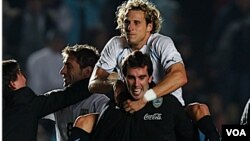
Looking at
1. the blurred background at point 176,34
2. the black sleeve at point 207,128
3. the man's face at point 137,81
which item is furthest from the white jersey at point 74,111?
the blurred background at point 176,34

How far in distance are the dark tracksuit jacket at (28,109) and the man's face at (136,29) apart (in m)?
0.43

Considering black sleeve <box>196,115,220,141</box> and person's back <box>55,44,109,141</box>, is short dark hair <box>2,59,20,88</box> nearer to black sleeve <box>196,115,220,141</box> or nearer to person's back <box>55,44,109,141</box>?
person's back <box>55,44,109,141</box>

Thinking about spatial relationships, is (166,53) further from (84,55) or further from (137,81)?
(84,55)

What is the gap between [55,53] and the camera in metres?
7.62

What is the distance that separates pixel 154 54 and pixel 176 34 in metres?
3.08

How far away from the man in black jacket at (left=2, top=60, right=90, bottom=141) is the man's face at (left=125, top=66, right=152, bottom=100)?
493 millimetres

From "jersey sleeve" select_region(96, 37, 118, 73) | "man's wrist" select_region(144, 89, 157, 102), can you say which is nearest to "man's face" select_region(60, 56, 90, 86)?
"jersey sleeve" select_region(96, 37, 118, 73)

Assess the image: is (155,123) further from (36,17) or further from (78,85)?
(36,17)

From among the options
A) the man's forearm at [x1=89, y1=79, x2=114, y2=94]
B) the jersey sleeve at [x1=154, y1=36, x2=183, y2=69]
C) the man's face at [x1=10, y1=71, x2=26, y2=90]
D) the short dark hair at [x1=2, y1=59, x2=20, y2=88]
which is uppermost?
the jersey sleeve at [x1=154, y1=36, x2=183, y2=69]

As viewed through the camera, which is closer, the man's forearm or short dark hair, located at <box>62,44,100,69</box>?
the man's forearm

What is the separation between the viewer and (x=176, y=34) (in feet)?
26.1

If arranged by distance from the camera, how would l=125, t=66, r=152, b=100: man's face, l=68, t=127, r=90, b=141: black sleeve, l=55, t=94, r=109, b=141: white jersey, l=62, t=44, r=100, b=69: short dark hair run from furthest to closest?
l=62, t=44, r=100, b=69: short dark hair
l=55, t=94, r=109, b=141: white jersey
l=68, t=127, r=90, b=141: black sleeve
l=125, t=66, r=152, b=100: man's face

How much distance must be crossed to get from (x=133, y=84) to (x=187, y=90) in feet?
9.59

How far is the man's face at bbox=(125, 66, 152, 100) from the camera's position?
464 cm
